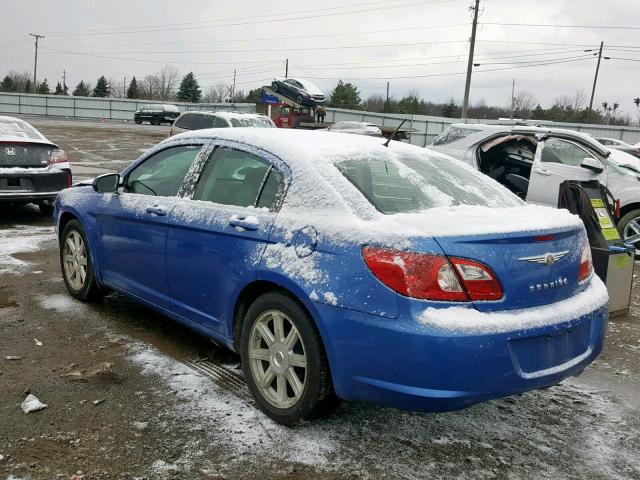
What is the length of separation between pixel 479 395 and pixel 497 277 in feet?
1.70

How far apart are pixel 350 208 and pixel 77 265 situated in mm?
3097

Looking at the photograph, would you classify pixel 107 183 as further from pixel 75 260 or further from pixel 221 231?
pixel 221 231

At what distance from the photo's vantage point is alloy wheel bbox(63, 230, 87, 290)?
5.08m

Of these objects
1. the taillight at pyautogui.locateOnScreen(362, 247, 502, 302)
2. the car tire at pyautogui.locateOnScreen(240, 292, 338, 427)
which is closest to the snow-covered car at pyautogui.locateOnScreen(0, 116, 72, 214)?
the car tire at pyautogui.locateOnScreen(240, 292, 338, 427)

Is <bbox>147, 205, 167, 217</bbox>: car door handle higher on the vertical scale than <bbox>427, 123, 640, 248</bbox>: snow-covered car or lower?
lower

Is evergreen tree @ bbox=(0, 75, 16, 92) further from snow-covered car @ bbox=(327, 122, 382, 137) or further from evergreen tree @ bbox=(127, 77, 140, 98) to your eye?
snow-covered car @ bbox=(327, 122, 382, 137)

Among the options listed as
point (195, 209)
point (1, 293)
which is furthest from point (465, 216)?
point (1, 293)

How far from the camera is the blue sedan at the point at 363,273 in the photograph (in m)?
2.65

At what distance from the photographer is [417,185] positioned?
3406 mm

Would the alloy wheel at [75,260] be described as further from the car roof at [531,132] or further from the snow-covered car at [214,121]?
the snow-covered car at [214,121]

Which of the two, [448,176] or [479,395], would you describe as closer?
[479,395]

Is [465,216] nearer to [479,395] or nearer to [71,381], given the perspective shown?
[479,395]

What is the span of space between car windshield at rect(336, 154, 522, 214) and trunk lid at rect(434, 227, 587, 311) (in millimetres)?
475

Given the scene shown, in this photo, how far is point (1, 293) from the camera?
5336 millimetres
